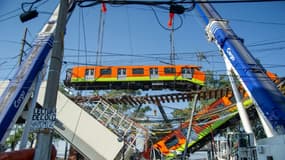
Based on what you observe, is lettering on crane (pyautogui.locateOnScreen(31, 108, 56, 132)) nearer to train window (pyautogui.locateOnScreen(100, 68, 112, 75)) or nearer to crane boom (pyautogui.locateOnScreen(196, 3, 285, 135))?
crane boom (pyautogui.locateOnScreen(196, 3, 285, 135))

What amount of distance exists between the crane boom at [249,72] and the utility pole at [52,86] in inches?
247

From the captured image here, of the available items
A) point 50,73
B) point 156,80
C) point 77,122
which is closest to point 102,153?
point 77,122

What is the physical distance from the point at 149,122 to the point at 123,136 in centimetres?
382

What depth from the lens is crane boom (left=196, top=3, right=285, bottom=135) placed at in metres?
7.10

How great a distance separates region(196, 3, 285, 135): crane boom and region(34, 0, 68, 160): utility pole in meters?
6.27

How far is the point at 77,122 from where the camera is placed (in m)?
11.2

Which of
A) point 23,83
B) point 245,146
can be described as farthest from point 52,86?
point 245,146

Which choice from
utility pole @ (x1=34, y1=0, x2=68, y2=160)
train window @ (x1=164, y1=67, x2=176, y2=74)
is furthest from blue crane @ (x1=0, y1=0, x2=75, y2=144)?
train window @ (x1=164, y1=67, x2=176, y2=74)

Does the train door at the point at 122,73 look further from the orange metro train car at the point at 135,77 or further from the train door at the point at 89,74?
the train door at the point at 89,74

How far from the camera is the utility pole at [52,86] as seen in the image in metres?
5.34

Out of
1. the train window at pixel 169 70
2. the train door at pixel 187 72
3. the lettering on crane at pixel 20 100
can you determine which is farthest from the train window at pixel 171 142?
the train window at pixel 169 70

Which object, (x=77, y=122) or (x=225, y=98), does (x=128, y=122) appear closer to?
(x=77, y=122)

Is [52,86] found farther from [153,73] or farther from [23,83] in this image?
[153,73]

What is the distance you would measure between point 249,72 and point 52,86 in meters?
6.65
